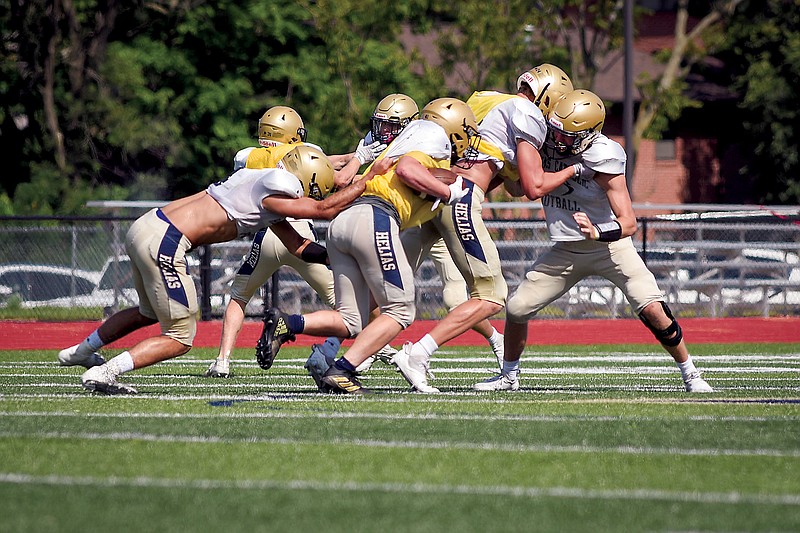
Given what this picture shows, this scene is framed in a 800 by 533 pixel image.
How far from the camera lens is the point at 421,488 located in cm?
441

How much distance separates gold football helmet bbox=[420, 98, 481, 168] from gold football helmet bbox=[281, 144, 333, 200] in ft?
2.59

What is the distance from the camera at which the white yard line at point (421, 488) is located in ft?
13.9

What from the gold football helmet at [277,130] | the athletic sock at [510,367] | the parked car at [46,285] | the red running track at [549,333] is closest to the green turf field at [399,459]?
the athletic sock at [510,367]

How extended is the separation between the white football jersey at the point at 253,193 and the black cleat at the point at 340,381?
0.95 meters

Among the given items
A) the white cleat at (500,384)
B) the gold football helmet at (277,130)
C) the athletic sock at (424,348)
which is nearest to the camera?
the athletic sock at (424,348)

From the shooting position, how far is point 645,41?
137 feet

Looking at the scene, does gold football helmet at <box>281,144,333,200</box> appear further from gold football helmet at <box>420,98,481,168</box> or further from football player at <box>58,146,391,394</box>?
gold football helmet at <box>420,98,481,168</box>

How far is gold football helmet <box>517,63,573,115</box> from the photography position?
8.34m

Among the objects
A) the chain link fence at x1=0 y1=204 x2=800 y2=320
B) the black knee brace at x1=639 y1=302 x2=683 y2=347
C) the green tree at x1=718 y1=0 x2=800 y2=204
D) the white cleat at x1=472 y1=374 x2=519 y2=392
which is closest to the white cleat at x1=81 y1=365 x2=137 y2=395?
the white cleat at x1=472 y1=374 x2=519 y2=392

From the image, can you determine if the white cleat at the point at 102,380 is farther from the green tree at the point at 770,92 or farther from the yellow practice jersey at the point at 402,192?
the green tree at the point at 770,92

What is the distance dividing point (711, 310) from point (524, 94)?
34.2 ft

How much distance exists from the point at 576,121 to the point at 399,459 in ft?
10.7

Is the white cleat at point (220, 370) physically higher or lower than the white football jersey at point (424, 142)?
lower

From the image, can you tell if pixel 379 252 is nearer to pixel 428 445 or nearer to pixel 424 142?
pixel 424 142
